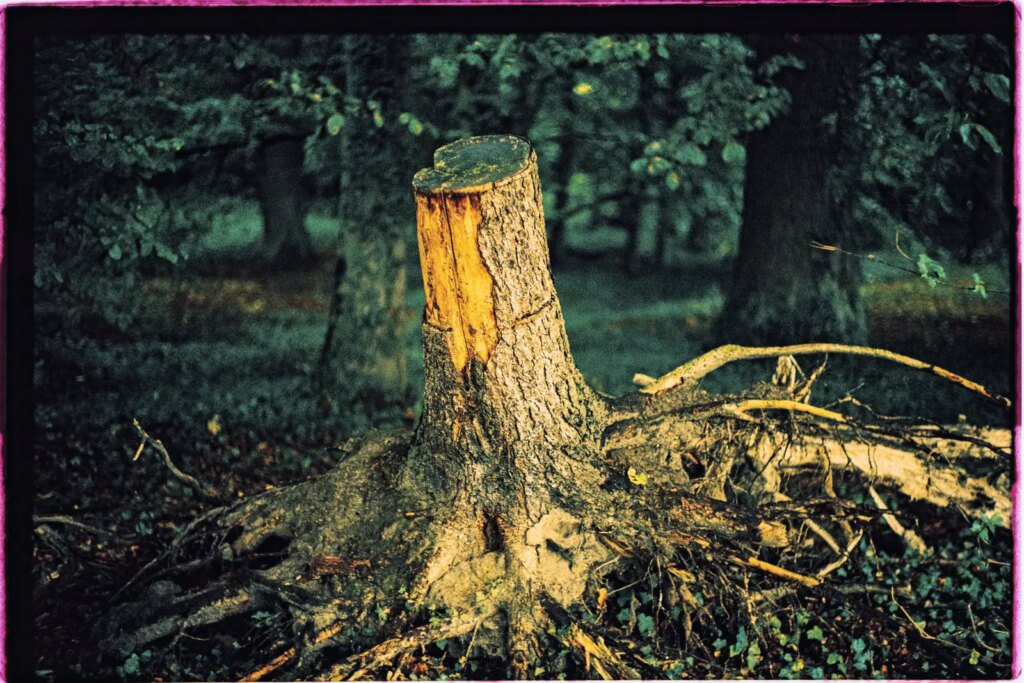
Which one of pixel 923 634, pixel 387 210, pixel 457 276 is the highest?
pixel 457 276

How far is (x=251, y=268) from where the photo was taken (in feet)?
33.9

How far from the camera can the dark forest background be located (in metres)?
6.43

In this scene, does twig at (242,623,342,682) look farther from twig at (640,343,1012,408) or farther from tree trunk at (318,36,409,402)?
tree trunk at (318,36,409,402)

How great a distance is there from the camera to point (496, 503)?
4961mm

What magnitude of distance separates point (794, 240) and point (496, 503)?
15.2ft

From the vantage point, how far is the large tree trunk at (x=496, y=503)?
15.1ft

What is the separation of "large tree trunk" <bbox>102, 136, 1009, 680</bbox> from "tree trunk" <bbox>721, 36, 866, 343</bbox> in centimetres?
296

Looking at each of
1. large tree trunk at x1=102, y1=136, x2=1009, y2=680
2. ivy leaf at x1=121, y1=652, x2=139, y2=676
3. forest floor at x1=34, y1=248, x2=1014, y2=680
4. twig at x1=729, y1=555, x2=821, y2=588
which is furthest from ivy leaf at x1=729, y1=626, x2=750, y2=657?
ivy leaf at x1=121, y1=652, x2=139, y2=676

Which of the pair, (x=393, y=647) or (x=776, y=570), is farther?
(x=776, y=570)

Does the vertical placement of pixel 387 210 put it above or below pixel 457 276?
below

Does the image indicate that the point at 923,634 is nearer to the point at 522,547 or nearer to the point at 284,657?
the point at 522,547

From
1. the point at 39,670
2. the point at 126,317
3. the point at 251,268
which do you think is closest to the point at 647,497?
the point at 39,670

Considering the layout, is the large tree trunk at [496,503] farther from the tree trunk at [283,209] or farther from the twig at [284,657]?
the tree trunk at [283,209]

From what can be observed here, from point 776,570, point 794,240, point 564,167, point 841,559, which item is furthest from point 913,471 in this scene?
point 564,167
